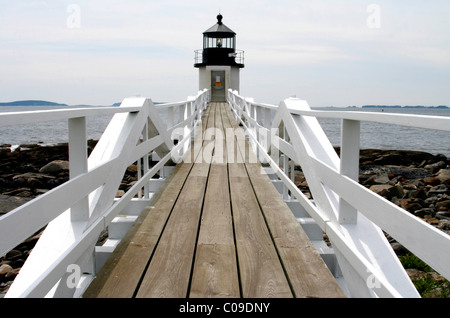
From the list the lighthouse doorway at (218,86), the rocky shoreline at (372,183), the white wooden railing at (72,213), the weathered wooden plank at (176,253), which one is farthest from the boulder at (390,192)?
the lighthouse doorway at (218,86)

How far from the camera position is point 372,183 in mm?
12891

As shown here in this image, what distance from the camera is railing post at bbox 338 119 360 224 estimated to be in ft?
7.75

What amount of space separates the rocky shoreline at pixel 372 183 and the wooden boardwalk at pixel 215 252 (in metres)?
2.72

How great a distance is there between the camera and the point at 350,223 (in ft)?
8.13

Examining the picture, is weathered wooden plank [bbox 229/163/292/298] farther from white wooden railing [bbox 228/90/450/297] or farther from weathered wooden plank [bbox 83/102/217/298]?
weathered wooden plank [bbox 83/102/217/298]

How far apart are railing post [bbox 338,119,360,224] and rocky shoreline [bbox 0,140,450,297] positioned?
11.3 ft

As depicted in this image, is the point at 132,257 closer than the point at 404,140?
Yes

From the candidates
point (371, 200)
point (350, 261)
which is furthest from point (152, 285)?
point (371, 200)

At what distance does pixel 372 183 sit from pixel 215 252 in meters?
11.0
